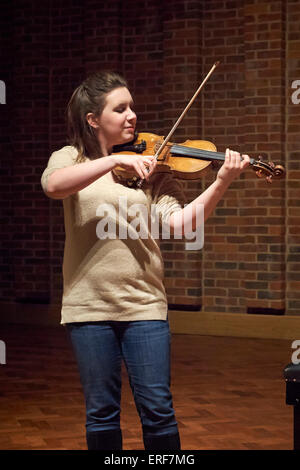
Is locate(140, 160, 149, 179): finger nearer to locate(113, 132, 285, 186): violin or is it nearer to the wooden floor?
locate(113, 132, 285, 186): violin

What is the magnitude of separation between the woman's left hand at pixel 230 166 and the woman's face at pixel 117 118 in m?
0.32

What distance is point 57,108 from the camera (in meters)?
7.89

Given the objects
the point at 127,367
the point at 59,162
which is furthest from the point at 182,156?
the point at 127,367

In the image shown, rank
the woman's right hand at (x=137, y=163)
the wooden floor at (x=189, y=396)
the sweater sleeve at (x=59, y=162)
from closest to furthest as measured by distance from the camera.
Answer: the woman's right hand at (x=137, y=163) → the sweater sleeve at (x=59, y=162) → the wooden floor at (x=189, y=396)

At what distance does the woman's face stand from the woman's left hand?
319 millimetres

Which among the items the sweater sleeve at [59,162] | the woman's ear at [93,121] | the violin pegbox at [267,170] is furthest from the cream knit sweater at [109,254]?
the violin pegbox at [267,170]

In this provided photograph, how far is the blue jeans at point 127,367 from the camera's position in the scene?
2.39 m

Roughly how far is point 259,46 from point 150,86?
115 cm

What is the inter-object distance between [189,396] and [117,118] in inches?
109

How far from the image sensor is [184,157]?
2561 mm

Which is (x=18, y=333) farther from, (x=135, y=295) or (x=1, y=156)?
(x=135, y=295)

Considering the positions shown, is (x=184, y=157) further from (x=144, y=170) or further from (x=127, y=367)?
(x=127, y=367)

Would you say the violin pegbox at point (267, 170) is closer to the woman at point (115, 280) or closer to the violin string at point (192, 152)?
the violin string at point (192, 152)

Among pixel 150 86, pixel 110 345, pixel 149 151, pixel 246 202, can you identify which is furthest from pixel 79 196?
pixel 150 86
